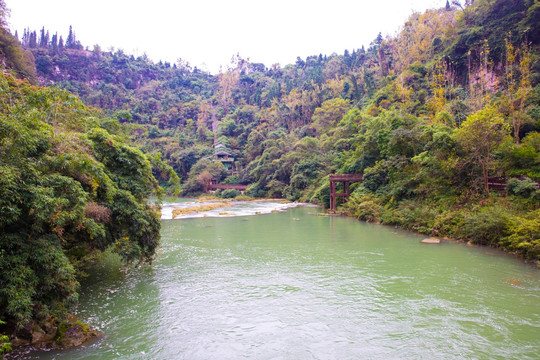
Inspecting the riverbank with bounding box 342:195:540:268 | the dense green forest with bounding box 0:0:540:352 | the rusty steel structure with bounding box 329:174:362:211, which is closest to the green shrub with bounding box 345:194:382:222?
the dense green forest with bounding box 0:0:540:352

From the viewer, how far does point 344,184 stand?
3036cm

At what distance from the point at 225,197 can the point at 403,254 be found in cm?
3716

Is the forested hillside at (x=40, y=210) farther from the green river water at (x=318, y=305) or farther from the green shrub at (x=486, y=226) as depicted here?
the green shrub at (x=486, y=226)

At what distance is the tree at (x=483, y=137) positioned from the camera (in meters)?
16.0

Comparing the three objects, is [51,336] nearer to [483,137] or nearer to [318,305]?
[318,305]

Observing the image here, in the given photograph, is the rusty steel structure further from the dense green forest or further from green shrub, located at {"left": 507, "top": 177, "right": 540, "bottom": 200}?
green shrub, located at {"left": 507, "top": 177, "right": 540, "bottom": 200}

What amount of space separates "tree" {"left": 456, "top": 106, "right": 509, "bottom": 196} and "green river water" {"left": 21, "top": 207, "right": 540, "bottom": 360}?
493 cm

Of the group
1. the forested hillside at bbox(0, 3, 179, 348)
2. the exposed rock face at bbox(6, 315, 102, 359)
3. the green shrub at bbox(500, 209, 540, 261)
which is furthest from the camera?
the green shrub at bbox(500, 209, 540, 261)

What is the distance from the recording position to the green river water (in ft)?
22.3

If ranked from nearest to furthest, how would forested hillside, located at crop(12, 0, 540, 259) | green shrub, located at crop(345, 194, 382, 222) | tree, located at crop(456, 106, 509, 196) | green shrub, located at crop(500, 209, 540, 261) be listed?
green shrub, located at crop(500, 209, 540, 261)
tree, located at crop(456, 106, 509, 196)
forested hillside, located at crop(12, 0, 540, 259)
green shrub, located at crop(345, 194, 382, 222)

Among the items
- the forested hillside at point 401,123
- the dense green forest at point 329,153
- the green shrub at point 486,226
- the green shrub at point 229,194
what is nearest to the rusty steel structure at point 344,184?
the forested hillside at point 401,123

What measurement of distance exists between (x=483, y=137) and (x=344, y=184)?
1482cm

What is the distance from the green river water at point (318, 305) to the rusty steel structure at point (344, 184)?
12.9 m

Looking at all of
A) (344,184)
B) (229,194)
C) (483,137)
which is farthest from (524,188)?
(229,194)
